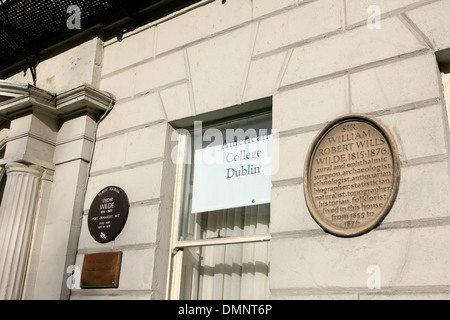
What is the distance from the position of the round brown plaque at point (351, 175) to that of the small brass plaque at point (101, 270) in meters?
2.34

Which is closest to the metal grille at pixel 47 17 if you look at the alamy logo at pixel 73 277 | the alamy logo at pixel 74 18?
the alamy logo at pixel 74 18

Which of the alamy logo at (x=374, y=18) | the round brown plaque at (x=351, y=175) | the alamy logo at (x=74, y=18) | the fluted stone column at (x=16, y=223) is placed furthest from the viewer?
the alamy logo at (x=74, y=18)

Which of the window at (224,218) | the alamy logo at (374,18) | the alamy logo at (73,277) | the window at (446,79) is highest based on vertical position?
the alamy logo at (374,18)

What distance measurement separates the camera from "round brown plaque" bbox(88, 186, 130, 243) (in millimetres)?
5670

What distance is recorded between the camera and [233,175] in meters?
5.29

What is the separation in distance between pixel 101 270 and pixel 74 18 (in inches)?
139

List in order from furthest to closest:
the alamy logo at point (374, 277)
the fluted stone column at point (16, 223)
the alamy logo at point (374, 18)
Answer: the fluted stone column at point (16, 223) → the alamy logo at point (374, 18) → the alamy logo at point (374, 277)

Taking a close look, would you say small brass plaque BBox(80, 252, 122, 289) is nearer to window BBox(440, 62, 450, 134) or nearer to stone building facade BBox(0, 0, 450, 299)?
stone building facade BBox(0, 0, 450, 299)

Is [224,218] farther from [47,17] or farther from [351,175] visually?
[47,17]

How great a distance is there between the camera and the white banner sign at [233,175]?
506 cm

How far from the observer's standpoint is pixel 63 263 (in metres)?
5.79

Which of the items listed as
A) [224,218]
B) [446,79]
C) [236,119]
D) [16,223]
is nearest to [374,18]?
[446,79]

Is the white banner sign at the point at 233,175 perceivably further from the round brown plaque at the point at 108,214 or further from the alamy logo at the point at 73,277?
the alamy logo at the point at 73,277

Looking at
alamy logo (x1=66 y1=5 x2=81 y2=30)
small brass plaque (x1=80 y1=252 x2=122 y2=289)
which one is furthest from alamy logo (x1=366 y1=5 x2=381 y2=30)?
alamy logo (x1=66 y1=5 x2=81 y2=30)
